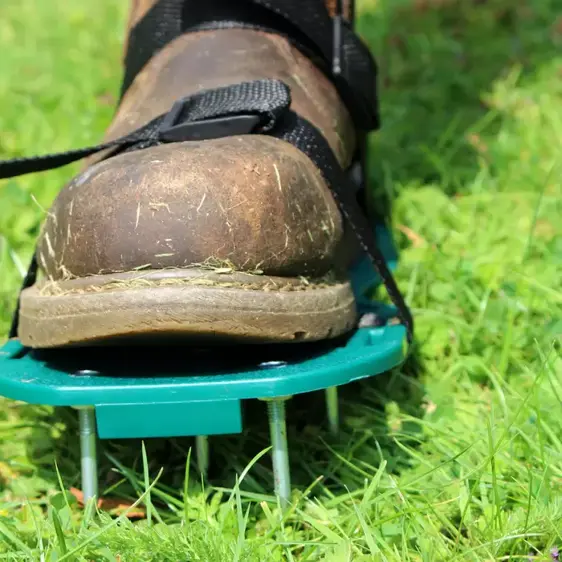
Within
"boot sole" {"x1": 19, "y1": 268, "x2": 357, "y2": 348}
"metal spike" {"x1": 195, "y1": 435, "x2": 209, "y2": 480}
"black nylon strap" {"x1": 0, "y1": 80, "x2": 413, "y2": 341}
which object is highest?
"black nylon strap" {"x1": 0, "y1": 80, "x2": 413, "y2": 341}

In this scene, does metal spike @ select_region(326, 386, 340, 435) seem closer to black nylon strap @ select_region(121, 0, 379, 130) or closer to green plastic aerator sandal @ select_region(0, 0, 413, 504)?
green plastic aerator sandal @ select_region(0, 0, 413, 504)

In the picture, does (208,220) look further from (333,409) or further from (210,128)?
(333,409)

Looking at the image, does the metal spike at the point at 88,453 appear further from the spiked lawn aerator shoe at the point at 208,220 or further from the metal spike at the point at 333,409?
the metal spike at the point at 333,409

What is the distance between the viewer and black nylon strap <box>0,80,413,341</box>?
53.2 inches

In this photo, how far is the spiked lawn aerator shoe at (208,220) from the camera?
1.14 metres

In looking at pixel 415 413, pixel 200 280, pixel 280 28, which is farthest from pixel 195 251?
pixel 280 28

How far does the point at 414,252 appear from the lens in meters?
1.84

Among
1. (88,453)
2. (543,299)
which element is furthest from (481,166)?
(88,453)

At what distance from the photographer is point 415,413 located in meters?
1.42

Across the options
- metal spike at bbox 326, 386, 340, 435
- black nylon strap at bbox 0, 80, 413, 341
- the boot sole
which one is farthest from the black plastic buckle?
metal spike at bbox 326, 386, 340, 435

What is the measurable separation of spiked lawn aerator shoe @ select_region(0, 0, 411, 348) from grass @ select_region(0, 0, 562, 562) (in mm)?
209

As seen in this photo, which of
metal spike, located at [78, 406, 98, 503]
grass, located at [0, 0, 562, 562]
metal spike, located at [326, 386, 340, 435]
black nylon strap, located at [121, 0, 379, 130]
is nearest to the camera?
grass, located at [0, 0, 562, 562]

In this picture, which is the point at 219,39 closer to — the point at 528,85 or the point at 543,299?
the point at 543,299

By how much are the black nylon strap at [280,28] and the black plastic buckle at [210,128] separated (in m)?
0.37
